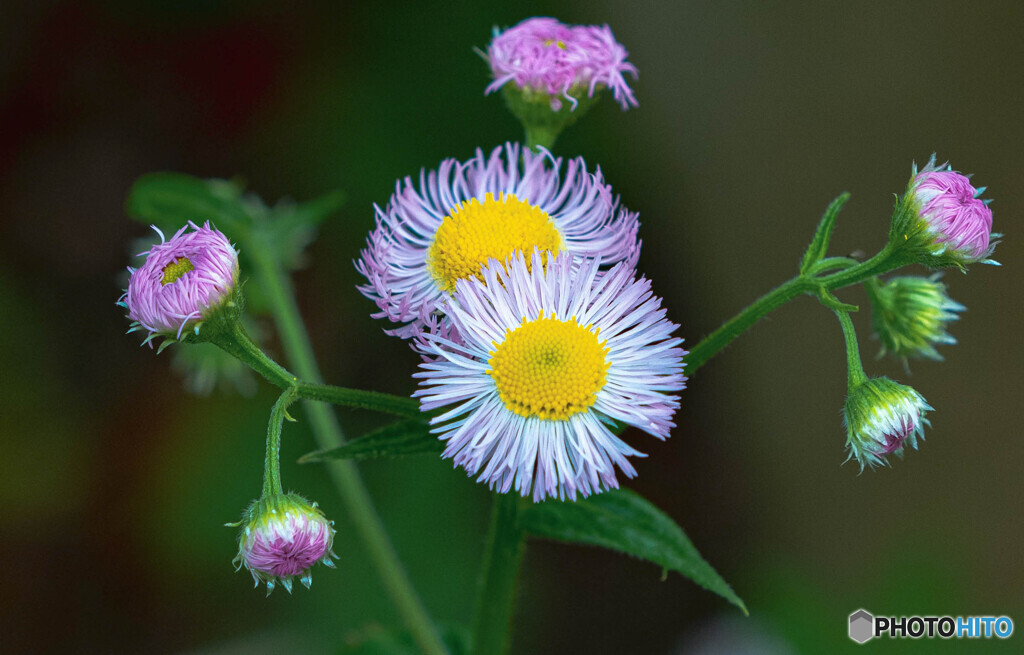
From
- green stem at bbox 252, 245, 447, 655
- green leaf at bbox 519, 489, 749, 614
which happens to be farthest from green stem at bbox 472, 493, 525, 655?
green stem at bbox 252, 245, 447, 655

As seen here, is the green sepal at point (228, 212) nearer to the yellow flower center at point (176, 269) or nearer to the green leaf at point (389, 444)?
the yellow flower center at point (176, 269)

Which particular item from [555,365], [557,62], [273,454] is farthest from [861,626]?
[273,454]

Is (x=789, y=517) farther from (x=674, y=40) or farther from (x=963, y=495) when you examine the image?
(x=674, y=40)

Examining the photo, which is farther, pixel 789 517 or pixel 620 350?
pixel 789 517

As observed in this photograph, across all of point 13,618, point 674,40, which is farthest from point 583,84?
point 13,618

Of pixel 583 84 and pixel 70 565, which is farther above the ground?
pixel 583 84

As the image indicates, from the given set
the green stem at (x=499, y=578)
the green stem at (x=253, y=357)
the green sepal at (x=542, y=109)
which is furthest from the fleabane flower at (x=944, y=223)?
the green stem at (x=253, y=357)

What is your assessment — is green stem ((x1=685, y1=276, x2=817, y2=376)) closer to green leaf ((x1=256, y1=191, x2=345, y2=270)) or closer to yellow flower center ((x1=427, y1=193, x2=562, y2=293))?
yellow flower center ((x1=427, y1=193, x2=562, y2=293))
